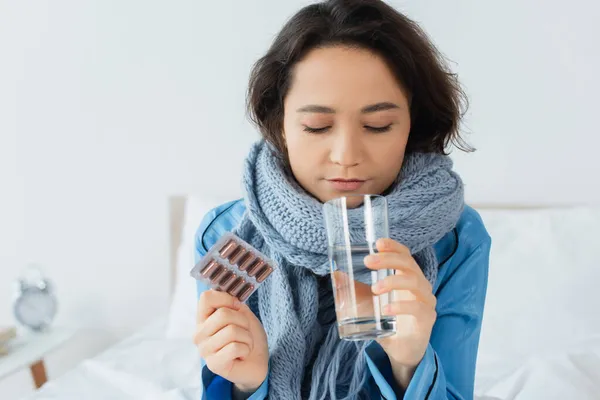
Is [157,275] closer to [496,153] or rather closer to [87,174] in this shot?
[87,174]

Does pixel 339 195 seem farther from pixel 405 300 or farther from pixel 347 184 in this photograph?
pixel 405 300

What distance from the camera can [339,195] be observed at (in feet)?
3.62

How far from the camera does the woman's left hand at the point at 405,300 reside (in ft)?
2.81

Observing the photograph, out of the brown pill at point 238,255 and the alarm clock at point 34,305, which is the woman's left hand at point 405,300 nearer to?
the brown pill at point 238,255

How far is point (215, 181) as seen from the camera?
94.8 inches

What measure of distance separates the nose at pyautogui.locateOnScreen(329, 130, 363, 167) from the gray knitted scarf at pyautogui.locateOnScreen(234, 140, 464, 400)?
100 mm

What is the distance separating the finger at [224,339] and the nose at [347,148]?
0.27 metres

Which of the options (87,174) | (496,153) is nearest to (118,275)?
(87,174)

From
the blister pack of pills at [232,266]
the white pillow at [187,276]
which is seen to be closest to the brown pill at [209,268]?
the blister pack of pills at [232,266]


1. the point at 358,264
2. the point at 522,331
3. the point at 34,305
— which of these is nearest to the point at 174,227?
the point at 34,305

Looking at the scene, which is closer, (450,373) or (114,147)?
(450,373)

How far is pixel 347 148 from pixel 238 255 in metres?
0.23

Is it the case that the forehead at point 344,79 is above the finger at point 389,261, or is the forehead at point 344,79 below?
above

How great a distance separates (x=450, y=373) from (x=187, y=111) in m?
1.52
